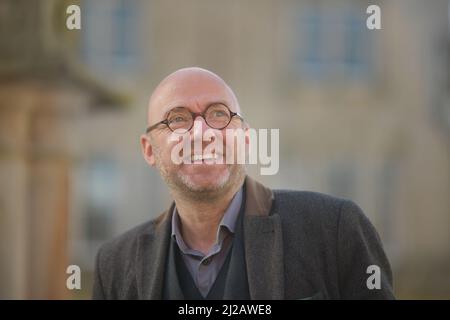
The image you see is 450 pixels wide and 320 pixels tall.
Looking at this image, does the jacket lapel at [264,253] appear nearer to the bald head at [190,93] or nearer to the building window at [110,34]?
the bald head at [190,93]

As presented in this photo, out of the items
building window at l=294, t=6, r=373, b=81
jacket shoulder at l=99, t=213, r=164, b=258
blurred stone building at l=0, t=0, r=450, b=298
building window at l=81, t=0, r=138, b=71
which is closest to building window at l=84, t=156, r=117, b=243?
blurred stone building at l=0, t=0, r=450, b=298

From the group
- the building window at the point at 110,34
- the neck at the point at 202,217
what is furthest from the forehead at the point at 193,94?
the building window at the point at 110,34

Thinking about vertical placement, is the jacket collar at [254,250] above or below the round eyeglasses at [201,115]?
below

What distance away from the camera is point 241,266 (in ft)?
3.52

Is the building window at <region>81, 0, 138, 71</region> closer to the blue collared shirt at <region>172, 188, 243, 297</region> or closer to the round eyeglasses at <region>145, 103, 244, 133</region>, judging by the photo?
the round eyeglasses at <region>145, 103, 244, 133</region>

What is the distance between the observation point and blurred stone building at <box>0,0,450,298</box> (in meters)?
1.58

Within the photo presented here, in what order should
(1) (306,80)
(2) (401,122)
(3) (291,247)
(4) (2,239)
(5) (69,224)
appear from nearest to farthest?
(3) (291,247) → (4) (2,239) → (5) (69,224) → (1) (306,80) → (2) (401,122)

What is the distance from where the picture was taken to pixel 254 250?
1.07m

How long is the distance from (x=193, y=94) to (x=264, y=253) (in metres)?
0.26

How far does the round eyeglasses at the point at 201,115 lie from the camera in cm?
108

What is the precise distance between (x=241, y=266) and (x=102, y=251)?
24 cm

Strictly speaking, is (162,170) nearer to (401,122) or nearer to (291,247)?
(291,247)
